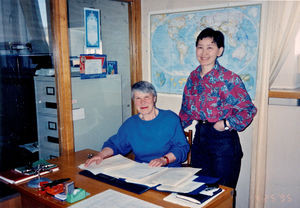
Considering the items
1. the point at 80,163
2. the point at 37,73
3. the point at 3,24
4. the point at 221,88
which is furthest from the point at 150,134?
the point at 3,24

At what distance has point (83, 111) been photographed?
2494 millimetres

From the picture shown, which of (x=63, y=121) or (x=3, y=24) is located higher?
(x=3, y=24)

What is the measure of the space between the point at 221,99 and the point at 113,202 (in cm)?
124

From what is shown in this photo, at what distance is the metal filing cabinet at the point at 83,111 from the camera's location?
92.3 inches

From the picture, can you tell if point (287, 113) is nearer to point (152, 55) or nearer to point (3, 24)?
point (152, 55)

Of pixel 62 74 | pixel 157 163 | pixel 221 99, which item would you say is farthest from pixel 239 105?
pixel 62 74

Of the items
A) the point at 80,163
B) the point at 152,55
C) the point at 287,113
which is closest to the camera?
the point at 80,163

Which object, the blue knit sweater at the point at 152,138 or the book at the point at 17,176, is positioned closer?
the book at the point at 17,176

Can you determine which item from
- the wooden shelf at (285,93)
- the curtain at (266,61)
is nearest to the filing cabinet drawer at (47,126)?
the curtain at (266,61)

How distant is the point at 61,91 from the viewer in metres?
2.22

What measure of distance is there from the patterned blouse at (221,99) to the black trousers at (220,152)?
0.33ft

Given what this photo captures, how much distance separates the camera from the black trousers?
2105 mm

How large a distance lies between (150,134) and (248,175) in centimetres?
94

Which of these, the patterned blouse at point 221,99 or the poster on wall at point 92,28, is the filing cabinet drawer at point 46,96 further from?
the patterned blouse at point 221,99
